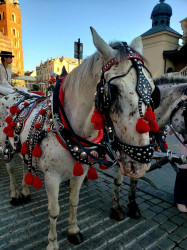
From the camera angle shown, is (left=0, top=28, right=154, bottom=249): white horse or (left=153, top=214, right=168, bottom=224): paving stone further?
(left=153, top=214, right=168, bottom=224): paving stone

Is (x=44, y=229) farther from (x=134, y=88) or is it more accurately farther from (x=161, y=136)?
(x=134, y=88)

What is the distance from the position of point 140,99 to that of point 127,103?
0.31 feet

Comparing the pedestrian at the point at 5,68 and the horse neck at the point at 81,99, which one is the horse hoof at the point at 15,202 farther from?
the pedestrian at the point at 5,68

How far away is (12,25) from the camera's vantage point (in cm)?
6162

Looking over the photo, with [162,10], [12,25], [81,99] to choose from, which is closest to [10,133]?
[81,99]

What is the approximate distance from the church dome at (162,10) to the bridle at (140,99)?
2124 cm

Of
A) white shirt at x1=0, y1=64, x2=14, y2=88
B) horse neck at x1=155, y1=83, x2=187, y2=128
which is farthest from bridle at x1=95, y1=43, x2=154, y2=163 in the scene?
white shirt at x1=0, y1=64, x2=14, y2=88

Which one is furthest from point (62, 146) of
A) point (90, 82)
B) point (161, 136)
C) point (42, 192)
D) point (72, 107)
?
point (42, 192)

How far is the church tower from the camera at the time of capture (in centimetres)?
5941

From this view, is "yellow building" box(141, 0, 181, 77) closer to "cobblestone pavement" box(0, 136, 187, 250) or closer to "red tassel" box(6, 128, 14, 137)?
"cobblestone pavement" box(0, 136, 187, 250)

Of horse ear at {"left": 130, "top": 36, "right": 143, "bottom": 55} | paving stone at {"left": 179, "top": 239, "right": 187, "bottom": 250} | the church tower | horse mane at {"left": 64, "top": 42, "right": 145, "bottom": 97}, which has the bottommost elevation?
paving stone at {"left": 179, "top": 239, "right": 187, "bottom": 250}

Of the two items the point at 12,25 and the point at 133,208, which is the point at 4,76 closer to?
the point at 133,208

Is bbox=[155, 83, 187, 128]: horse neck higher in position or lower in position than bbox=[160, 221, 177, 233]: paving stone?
higher

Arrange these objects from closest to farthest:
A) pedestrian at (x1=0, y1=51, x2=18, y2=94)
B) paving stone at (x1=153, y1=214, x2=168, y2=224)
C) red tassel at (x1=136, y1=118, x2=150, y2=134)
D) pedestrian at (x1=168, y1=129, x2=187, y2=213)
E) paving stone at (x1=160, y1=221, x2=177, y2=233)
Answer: red tassel at (x1=136, y1=118, x2=150, y2=134)
paving stone at (x1=160, y1=221, x2=177, y2=233)
paving stone at (x1=153, y1=214, x2=168, y2=224)
pedestrian at (x1=168, y1=129, x2=187, y2=213)
pedestrian at (x1=0, y1=51, x2=18, y2=94)
